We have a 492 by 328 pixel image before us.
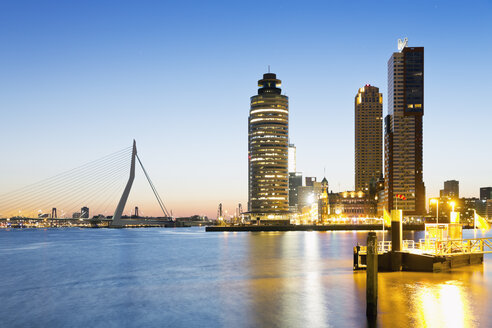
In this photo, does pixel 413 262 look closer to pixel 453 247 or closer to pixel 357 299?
pixel 453 247

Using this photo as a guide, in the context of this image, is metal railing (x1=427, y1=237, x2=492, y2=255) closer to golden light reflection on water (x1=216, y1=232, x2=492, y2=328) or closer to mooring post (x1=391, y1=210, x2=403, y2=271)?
golden light reflection on water (x1=216, y1=232, x2=492, y2=328)

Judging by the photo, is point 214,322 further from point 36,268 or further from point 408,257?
point 36,268

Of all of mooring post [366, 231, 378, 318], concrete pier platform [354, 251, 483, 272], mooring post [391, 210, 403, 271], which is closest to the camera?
mooring post [366, 231, 378, 318]

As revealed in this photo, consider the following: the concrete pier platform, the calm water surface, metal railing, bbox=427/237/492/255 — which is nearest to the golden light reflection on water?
the calm water surface

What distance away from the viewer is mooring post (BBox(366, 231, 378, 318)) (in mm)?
27078

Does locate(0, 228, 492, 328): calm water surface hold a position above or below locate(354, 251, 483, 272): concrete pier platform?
below

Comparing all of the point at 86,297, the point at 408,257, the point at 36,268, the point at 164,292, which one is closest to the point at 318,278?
the point at 408,257

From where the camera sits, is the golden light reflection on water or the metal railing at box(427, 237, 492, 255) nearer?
the golden light reflection on water

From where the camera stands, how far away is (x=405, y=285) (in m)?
36.7

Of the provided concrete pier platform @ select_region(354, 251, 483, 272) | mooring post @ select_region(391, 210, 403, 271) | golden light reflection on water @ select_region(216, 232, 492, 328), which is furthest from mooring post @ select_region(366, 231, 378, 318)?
mooring post @ select_region(391, 210, 403, 271)

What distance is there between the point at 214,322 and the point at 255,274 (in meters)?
24.0

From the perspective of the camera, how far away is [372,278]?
88.5ft

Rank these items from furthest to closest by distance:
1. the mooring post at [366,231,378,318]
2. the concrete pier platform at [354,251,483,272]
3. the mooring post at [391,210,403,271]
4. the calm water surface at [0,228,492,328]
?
the mooring post at [391,210,403,271] → the concrete pier platform at [354,251,483,272] → the calm water surface at [0,228,492,328] → the mooring post at [366,231,378,318]

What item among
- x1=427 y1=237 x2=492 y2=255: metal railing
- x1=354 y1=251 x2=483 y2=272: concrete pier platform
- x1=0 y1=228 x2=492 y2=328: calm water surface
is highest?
x1=427 y1=237 x2=492 y2=255: metal railing
